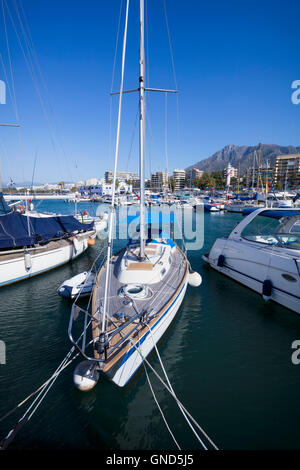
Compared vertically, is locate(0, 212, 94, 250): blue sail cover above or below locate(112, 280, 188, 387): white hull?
above

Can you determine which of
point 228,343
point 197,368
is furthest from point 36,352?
point 228,343

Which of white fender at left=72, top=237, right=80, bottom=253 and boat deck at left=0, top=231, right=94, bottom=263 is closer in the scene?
boat deck at left=0, top=231, right=94, bottom=263

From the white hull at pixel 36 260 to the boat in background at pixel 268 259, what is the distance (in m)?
9.17

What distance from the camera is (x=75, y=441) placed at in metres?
4.08

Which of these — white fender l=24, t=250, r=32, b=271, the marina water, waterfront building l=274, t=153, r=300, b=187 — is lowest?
the marina water

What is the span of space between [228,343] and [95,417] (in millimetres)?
4357

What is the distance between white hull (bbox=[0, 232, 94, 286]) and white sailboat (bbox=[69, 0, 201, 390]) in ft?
16.1

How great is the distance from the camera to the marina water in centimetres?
421

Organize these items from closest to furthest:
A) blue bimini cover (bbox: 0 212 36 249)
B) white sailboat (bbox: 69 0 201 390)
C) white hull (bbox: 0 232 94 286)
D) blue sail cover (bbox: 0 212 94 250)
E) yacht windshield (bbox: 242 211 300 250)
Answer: white sailboat (bbox: 69 0 201 390) < yacht windshield (bbox: 242 211 300 250) < white hull (bbox: 0 232 94 286) < blue bimini cover (bbox: 0 212 36 249) < blue sail cover (bbox: 0 212 94 250)

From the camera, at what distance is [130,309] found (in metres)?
6.00

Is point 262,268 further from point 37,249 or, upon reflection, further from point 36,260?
point 37,249

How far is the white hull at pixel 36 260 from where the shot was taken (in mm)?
10680

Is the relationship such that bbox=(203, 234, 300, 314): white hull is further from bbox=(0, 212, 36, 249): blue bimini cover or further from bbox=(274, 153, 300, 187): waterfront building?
bbox=(274, 153, 300, 187): waterfront building

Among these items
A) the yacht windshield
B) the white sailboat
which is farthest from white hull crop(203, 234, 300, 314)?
the white sailboat
